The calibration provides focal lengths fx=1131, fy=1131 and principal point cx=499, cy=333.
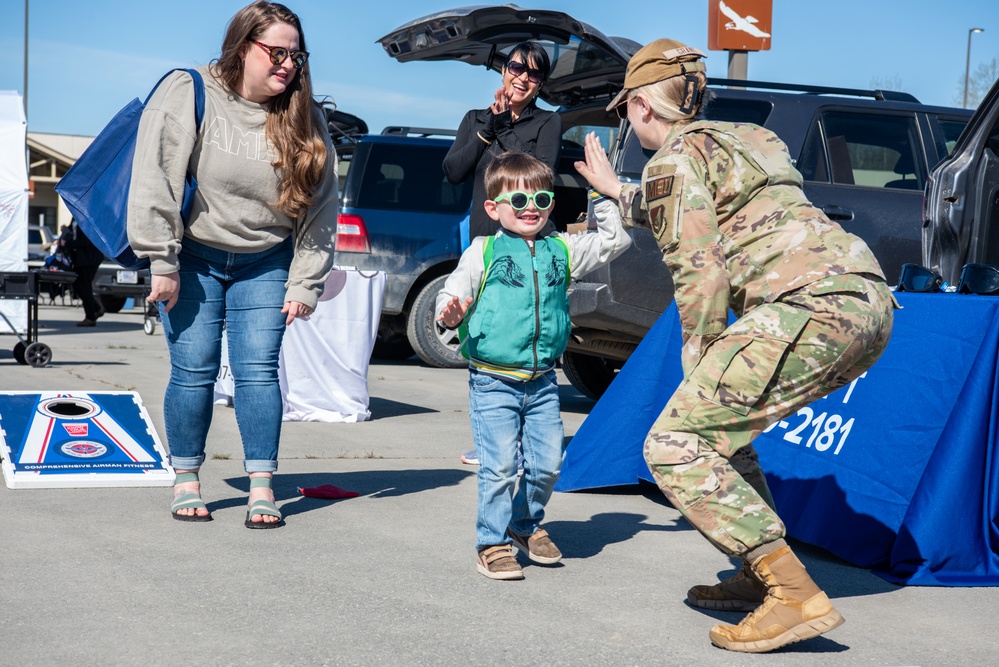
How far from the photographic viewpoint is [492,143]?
17.9 feet

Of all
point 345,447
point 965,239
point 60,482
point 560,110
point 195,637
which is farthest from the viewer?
point 560,110

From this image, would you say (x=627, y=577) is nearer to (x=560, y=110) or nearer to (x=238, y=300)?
(x=238, y=300)

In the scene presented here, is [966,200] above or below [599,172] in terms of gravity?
below

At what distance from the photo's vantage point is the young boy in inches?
150

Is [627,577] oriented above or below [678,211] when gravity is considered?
below

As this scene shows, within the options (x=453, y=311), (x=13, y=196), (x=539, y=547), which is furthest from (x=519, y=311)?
(x=13, y=196)

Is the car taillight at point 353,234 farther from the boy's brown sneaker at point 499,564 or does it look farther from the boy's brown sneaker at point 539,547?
the boy's brown sneaker at point 499,564

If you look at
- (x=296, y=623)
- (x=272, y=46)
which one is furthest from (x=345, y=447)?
(x=296, y=623)

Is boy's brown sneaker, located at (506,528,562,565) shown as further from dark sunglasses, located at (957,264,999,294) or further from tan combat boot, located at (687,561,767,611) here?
dark sunglasses, located at (957,264,999,294)

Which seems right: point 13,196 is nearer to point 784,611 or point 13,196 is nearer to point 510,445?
point 510,445

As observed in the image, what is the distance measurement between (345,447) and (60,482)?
70.7 inches

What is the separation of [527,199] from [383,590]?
4.55ft

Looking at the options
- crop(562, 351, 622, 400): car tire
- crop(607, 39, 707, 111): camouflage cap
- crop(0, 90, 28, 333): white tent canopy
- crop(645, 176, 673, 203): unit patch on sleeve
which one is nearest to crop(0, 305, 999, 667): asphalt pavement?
crop(645, 176, 673, 203): unit patch on sleeve

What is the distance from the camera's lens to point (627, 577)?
151 inches
